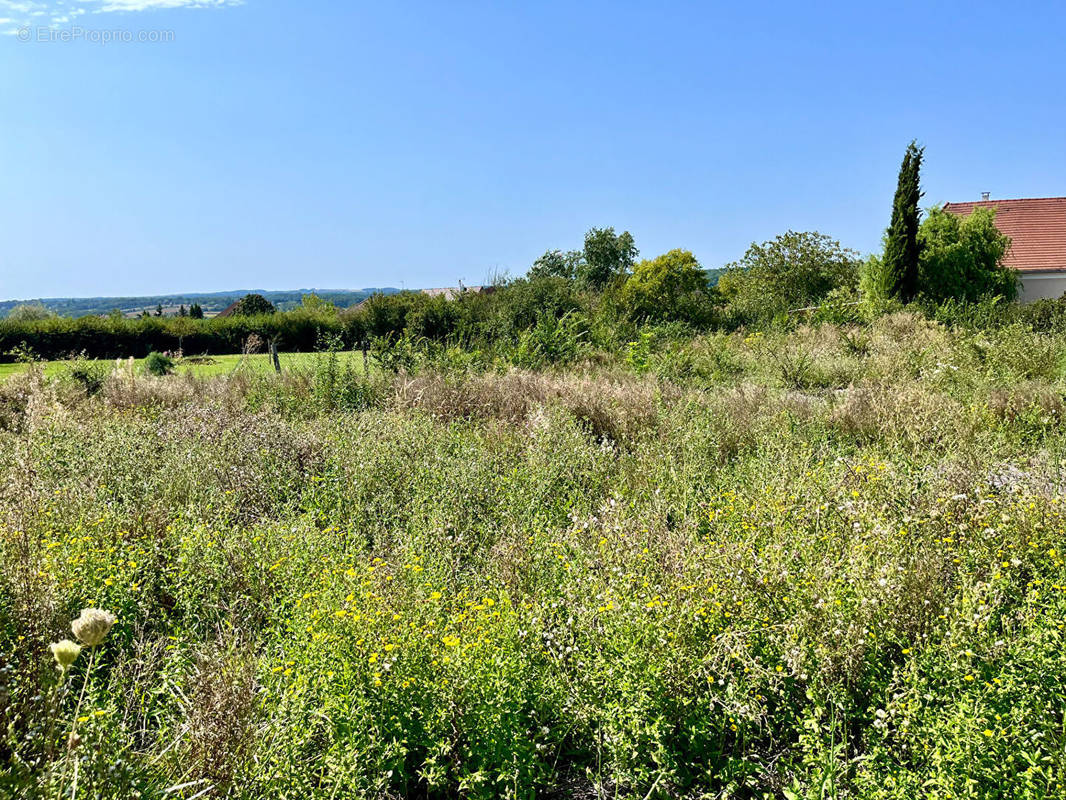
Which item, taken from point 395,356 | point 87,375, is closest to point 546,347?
point 395,356

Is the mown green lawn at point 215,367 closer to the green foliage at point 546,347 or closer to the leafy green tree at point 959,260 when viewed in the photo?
the green foliage at point 546,347

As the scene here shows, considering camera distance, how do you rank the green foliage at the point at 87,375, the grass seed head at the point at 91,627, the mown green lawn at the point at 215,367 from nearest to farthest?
the grass seed head at the point at 91,627 → the green foliage at the point at 87,375 → the mown green lawn at the point at 215,367

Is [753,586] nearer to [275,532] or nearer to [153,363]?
[275,532]

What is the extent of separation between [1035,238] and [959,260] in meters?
12.0

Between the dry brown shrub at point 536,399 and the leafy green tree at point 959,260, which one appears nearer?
the dry brown shrub at point 536,399

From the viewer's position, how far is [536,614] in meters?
3.01

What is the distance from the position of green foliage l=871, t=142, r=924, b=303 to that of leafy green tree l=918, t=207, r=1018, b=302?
1.55 meters

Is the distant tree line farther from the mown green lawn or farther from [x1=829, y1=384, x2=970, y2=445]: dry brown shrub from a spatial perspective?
[x1=829, y1=384, x2=970, y2=445]: dry brown shrub

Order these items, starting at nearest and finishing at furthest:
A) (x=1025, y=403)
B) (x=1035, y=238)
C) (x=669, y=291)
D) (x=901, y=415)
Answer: (x=901, y=415)
(x=1025, y=403)
(x=669, y=291)
(x=1035, y=238)

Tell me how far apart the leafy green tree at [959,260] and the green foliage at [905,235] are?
1.55 m

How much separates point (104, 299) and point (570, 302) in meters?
144

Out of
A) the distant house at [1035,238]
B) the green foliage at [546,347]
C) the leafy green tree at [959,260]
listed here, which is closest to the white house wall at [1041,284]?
the distant house at [1035,238]

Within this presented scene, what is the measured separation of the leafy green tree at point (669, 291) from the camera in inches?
714

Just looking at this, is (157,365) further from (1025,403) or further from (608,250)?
(608,250)
